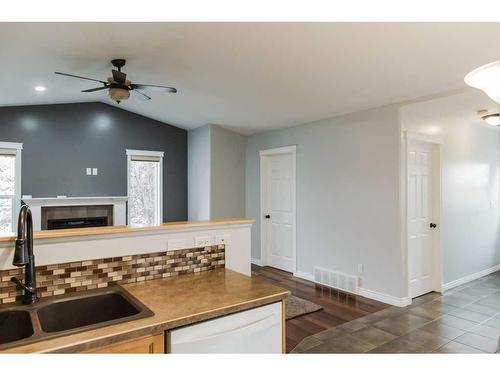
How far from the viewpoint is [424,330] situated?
3037 millimetres

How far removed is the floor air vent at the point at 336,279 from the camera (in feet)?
13.5

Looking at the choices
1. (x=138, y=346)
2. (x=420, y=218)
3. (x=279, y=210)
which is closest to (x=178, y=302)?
(x=138, y=346)

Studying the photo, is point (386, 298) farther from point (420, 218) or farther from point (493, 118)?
point (493, 118)

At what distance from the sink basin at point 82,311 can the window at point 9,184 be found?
4630 mm

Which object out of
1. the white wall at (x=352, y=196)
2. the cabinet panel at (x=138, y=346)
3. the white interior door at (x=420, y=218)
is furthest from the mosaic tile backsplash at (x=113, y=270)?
the white interior door at (x=420, y=218)

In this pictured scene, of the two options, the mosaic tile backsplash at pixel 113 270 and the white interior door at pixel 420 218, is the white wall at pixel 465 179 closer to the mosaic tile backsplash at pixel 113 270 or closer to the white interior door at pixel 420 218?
the white interior door at pixel 420 218

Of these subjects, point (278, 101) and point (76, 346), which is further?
point (278, 101)

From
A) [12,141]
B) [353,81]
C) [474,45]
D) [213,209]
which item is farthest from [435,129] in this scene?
[12,141]

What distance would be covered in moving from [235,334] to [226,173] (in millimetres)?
4619

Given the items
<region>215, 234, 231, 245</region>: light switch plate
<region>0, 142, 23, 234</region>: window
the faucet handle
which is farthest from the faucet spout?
<region>0, 142, 23, 234</region>: window

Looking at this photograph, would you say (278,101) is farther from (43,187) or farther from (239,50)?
(43,187)
